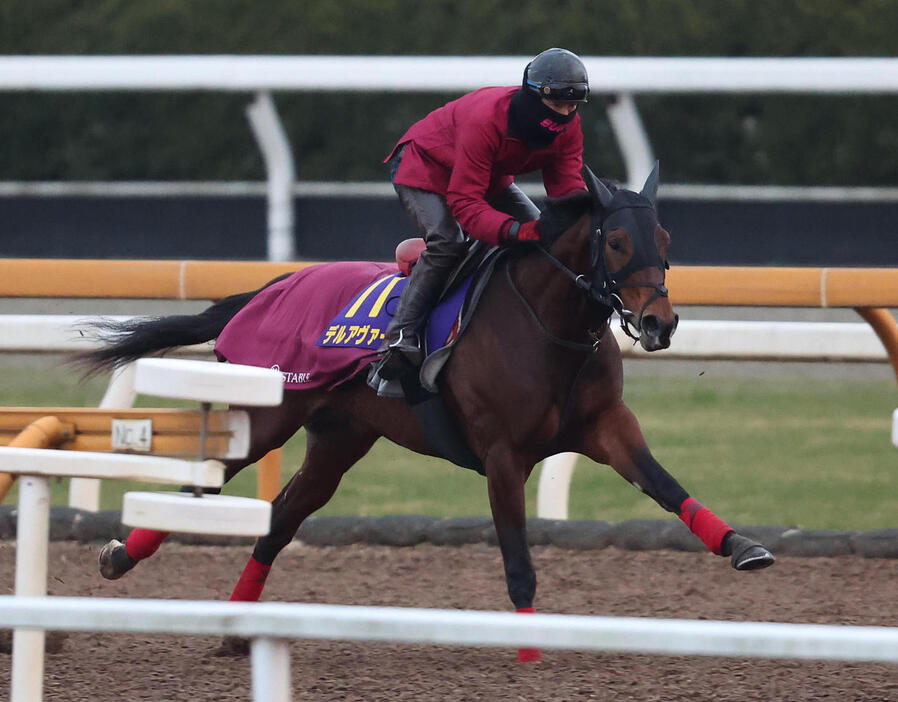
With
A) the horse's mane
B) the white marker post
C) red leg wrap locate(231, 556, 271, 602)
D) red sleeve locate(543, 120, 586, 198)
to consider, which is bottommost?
red leg wrap locate(231, 556, 271, 602)

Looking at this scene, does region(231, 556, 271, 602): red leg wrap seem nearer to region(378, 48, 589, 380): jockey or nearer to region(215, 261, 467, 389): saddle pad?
region(215, 261, 467, 389): saddle pad

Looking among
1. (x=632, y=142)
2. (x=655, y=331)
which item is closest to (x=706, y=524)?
(x=655, y=331)

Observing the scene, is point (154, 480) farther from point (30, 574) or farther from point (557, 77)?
point (557, 77)

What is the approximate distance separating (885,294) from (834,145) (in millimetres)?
7130

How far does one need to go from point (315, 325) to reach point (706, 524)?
1.34 metres

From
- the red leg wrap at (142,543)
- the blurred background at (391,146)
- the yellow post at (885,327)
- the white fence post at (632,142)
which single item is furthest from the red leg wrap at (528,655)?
the white fence post at (632,142)

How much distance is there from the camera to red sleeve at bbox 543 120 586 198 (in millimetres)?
4613

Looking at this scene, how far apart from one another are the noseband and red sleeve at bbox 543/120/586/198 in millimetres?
357

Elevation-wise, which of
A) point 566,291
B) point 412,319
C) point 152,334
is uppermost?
point 566,291

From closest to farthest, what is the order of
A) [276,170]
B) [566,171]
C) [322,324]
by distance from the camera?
[566,171], [322,324], [276,170]

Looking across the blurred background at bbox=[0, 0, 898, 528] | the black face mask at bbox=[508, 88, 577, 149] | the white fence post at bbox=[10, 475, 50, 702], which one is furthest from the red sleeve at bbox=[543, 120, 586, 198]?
the blurred background at bbox=[0, 0, 898, 528]

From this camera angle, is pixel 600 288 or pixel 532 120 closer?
pixel 600 288

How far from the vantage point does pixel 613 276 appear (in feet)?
13.7

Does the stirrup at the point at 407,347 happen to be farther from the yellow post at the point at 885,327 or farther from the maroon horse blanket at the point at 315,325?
the yellow post at the point at 885,327
